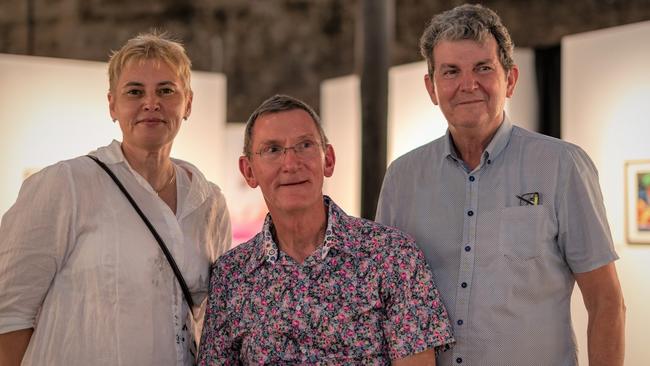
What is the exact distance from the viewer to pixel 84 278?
2.84 m

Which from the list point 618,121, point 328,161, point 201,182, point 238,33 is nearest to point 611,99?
point 618,121

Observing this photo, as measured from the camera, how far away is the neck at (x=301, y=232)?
272 cm

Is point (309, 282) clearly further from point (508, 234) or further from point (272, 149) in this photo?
point (508, 234)

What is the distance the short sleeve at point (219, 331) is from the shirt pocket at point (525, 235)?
917 millimetres

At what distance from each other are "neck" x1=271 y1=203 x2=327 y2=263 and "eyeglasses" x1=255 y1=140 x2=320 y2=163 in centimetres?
17

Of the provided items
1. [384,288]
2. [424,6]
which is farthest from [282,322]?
[424,6]

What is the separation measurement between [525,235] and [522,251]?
54 mm

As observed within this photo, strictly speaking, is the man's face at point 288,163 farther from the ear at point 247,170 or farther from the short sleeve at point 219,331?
the short sleeve at point 219,331

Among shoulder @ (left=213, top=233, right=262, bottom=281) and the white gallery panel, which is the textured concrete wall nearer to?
the white gallery panel

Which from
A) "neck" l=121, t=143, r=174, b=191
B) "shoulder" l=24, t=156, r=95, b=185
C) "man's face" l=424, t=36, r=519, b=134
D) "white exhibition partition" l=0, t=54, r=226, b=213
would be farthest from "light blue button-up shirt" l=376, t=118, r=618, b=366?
"white exhibition partition" l=0, t=54, r=226, b=213

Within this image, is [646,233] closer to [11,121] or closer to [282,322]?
[282,322]

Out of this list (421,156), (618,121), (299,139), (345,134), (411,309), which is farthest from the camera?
(345,134)

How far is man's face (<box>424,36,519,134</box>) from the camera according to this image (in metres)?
2.87

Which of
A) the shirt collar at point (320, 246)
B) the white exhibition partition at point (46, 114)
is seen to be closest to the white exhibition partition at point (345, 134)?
the white exhibition partition at point (46, 114)
